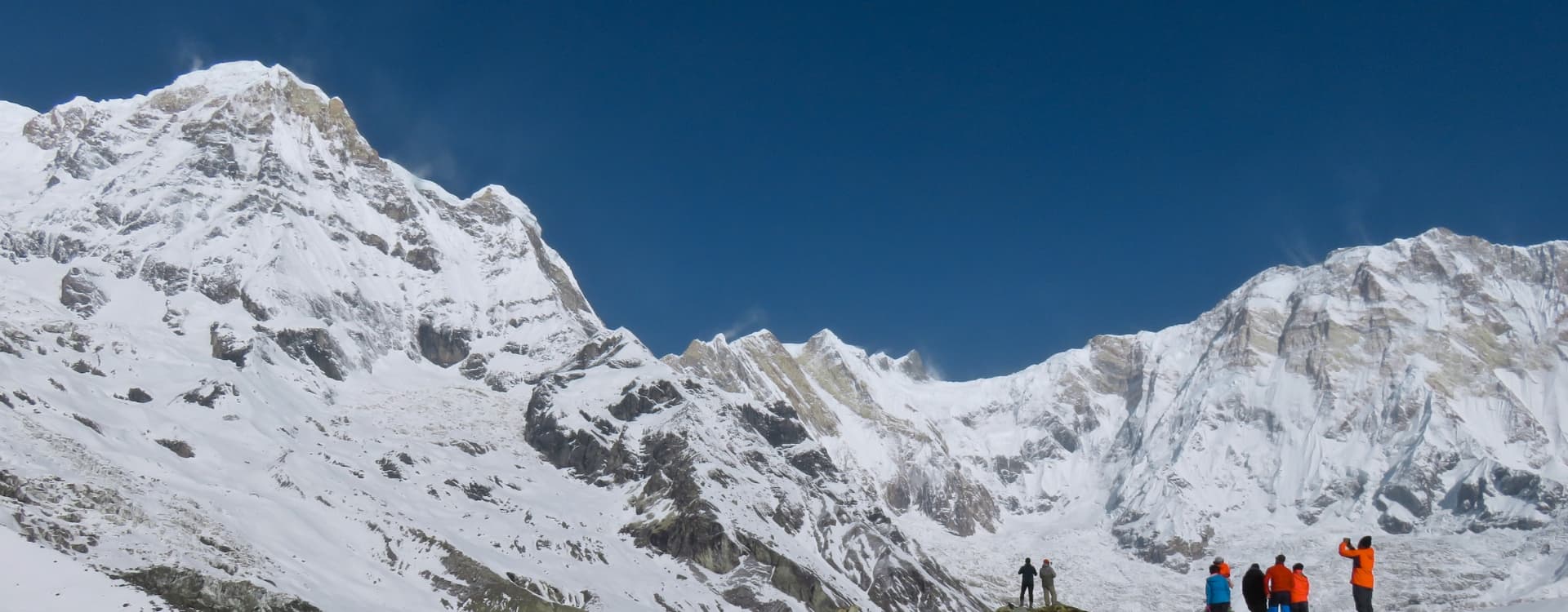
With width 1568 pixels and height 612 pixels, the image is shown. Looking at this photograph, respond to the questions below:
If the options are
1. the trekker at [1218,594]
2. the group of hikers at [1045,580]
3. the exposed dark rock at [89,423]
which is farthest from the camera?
the exposed dark rock at [89,423]

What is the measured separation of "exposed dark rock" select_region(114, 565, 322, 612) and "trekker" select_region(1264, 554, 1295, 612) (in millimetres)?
107550

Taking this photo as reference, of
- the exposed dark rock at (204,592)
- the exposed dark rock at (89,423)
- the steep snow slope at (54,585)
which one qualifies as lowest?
the steep snow slope at (54,585)

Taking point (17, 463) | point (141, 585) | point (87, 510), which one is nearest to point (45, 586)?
point (141, 585)

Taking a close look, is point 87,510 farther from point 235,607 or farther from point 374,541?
point 374,541

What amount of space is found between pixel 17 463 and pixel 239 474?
4876cm

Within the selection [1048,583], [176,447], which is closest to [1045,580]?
[1048,583]

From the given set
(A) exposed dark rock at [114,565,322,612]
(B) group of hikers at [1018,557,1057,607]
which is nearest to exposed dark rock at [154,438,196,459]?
(A) exposed dark rock at [114,565,322,612]

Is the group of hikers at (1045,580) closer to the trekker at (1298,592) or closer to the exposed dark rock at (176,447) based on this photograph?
the trekker at (1298,592)

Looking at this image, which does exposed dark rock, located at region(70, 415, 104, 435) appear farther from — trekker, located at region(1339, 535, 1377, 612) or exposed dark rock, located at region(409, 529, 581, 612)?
trekker, located at region(1339, 535, 1377, 612)

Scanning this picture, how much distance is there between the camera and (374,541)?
7338 inches

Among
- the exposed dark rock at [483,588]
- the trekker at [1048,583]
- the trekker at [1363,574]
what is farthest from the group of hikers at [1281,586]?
the exposed dark rock at [483,588]

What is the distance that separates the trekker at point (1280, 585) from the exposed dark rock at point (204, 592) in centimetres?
10755

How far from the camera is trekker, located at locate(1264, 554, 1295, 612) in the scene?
47531 mm

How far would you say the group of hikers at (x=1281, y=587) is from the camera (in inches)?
1859
